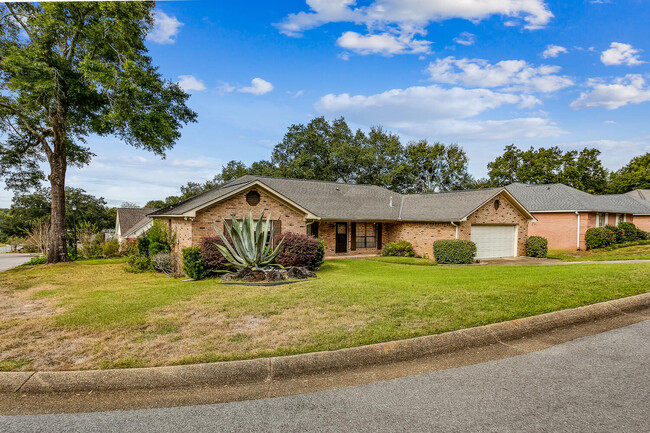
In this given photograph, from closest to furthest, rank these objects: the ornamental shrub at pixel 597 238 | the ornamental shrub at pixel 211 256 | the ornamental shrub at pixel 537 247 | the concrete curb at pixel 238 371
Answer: the concrete curb at pixel 238 371, the ornamental shrub at pixel 211 256, the ornamental shrub at pixel 537 247, the ornamental shrub at pixel 597 238

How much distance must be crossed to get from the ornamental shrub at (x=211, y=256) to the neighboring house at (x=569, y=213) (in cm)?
2164

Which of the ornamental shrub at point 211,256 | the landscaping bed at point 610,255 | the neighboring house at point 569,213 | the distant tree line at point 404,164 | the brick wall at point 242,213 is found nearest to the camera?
the ornamental shrub at point 211,256

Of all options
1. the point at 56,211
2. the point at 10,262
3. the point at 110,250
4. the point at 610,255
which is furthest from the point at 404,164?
the point at 10,262

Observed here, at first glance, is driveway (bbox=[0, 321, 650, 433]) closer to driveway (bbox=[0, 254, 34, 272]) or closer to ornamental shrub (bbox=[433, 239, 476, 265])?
ornamental shrub (bbox=[433, 239, 476, 265])

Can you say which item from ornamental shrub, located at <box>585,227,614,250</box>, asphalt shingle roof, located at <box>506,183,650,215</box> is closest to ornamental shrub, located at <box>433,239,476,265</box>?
ornamental shrub, located at <box>585,227,614,250</box>

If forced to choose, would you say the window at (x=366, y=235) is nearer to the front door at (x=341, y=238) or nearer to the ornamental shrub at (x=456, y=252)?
the front door at (x=341, y=238)

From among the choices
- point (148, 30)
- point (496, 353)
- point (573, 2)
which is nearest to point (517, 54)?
point (573, 2)

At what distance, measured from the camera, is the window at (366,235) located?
21.8 meters

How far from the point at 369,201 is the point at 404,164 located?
20832 mm

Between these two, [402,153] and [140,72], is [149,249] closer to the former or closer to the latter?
[140,72]

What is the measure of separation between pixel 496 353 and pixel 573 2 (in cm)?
1247

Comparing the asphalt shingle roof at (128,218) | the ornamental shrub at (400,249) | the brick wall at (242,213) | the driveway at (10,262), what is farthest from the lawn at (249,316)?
the asphalt shingle roof at (128,218)

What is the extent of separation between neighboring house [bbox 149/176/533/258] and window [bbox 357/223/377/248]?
6 centimetres

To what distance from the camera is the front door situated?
21.0m
